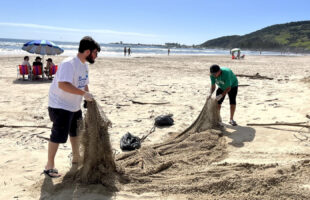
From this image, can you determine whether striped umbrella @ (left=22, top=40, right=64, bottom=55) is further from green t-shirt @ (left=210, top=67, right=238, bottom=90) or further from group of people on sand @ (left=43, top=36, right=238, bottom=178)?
group of people on sand @ (left=43, top=36, right=238, bottom=178)

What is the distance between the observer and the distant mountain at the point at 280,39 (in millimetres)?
95125

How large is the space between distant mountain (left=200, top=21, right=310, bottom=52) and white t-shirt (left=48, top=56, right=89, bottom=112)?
82.0 m

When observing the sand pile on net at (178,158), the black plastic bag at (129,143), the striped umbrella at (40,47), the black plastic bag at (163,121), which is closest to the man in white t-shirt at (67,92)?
the sand pile on net at (178,158)

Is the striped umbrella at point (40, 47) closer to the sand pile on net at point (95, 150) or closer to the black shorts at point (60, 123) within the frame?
the black shorts at point (60, 123)

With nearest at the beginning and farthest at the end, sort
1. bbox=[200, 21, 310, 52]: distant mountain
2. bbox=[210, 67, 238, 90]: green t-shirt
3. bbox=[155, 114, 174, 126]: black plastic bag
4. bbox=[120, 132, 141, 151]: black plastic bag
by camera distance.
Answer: bbox=[120, 132, 141, 151]: black plastic bag
bbox=[210, 67, 238, 90]: green t-shirt
bbox=[155, 114, 174, 126]: black plastic bag
bbox=[200, 21, 310, 52]: distant mountain

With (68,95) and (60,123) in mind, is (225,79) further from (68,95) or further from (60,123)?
(60,123)

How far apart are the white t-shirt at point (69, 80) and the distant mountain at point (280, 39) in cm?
8204

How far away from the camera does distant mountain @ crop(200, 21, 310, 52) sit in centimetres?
9512

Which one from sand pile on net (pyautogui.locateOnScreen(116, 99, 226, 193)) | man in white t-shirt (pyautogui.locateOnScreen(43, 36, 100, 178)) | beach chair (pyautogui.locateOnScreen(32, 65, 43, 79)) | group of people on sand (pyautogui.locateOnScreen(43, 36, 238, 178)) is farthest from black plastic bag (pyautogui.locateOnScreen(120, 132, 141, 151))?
beach chair (pyautogui.locateOnScreen(32, 65, 43, 79))

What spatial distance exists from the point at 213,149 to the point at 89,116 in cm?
211

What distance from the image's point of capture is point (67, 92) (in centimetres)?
300

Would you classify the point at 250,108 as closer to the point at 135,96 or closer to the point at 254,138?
the point at 254,138

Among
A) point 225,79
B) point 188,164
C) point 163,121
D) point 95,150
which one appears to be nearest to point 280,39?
point 225,79

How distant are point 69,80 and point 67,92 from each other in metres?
0.18
